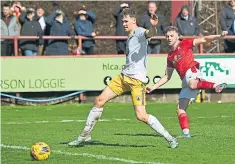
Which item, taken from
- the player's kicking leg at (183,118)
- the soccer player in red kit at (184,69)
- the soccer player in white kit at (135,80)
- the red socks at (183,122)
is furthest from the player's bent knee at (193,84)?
the soccer player in white kit at (135,80)

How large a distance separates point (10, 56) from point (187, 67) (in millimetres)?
9865

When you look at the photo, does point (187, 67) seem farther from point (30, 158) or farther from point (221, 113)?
point (221, 113)

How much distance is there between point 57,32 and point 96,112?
1127cm

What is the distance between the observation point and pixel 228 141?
14.3m

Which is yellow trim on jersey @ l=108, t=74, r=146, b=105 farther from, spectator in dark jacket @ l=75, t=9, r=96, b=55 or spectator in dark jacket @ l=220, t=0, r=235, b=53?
spectator in dark jacket @ l=220, t=0, r=235, b=53

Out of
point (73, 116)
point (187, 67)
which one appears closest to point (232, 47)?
point (73, 116)

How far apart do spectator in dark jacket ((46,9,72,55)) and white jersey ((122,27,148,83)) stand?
36.9ft

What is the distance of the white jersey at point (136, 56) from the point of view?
13406mm

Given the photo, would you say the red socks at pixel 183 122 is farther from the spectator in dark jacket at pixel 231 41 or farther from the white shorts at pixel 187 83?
the spectator in dark jacket at pixel 231 41

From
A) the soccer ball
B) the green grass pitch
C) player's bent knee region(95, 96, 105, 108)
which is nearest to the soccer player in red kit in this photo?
the green grass pitch

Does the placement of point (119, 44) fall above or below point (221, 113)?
above

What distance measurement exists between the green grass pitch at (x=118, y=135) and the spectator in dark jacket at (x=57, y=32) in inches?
70.4

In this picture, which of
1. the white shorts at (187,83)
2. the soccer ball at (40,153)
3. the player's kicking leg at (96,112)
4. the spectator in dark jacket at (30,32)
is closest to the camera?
the soccer ball at (40,153)

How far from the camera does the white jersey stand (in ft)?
44.0
